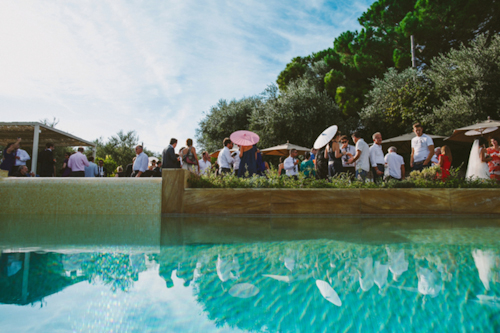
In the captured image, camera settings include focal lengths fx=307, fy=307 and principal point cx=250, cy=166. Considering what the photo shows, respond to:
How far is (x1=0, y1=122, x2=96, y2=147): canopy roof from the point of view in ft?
39.7

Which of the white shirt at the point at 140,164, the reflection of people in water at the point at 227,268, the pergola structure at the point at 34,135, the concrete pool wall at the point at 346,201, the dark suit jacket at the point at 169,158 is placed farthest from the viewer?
Answer: the pergola structure at the point at 34,135

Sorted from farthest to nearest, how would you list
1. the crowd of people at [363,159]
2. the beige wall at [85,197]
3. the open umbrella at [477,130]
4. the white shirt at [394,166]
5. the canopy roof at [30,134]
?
the canopy roof at [30,134], the open umbrella at [477,130], the white shirt at [394,166], the crowd of people at [363,159], the beige wall at [85,197]

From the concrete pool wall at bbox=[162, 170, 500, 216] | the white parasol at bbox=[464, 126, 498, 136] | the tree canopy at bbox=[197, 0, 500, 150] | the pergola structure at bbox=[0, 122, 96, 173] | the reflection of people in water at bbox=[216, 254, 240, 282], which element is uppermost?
the tree canopy at bbox=[197, 0, 500, 150]

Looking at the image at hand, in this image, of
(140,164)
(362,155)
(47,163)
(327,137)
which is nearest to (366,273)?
(327,137)

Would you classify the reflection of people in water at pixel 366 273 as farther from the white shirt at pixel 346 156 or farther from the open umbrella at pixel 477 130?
the open umbrella at pixel 477 130

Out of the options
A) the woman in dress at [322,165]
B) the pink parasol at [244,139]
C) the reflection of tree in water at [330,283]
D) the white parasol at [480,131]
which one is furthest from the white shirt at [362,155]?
the white parasol at [480,131]

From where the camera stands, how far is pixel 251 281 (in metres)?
2.22

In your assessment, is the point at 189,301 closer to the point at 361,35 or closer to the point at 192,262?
the point at 192,262

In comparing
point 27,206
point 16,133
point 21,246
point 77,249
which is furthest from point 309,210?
point 16,133

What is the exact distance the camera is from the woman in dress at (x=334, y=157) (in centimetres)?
684

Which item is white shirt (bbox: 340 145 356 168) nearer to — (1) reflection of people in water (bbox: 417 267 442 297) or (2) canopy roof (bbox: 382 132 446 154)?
(1) reflection of people in water (bbox: 417 267 442 297)

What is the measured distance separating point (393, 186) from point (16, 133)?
16290mm

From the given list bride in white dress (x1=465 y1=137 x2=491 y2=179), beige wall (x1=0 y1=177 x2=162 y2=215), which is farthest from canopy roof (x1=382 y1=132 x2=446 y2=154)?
beige wall (x1=0 y1=177 x2=162 y2=215)

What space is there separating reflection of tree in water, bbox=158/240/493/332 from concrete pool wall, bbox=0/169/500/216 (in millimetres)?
2627
